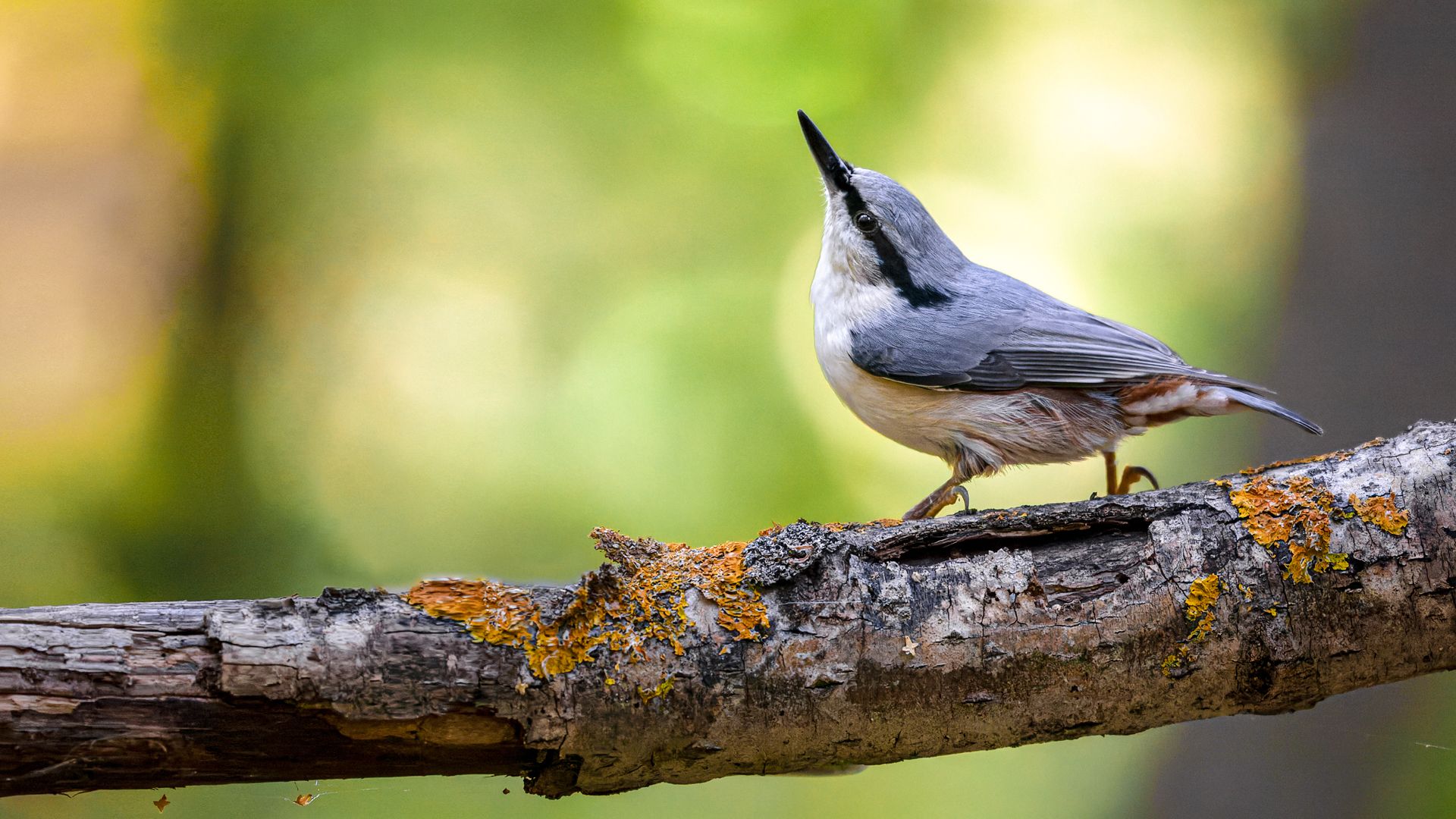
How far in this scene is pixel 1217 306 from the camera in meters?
4.03

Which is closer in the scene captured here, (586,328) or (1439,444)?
(1439,444)

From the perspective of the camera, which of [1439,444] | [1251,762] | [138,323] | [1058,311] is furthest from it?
[138,323]

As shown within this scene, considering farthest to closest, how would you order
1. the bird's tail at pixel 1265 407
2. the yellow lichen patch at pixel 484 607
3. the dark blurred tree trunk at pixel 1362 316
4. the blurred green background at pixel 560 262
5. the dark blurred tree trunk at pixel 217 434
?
the blurred green background at pixel 560 262 < the dark blurred tree trunk at pixel 217 434 < the dark blurred tree trunk at pixel 1362 316 < the bird's tail at pixel 1265 407 < the yellow lichen patch at pixel 484 607

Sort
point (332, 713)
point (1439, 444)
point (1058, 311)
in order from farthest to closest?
point (1058, 311) < point (1439, 444) < point (332, 713)

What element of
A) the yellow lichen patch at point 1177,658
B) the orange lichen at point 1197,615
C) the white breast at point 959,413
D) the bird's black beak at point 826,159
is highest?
the bird's black beak at point 826,159

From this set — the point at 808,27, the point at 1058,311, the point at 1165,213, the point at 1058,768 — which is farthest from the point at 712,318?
the point at 1058,768

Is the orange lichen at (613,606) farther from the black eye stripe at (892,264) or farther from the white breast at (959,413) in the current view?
the black eye stripe at (892,264)

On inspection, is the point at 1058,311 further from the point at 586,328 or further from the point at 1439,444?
the point at 586,328

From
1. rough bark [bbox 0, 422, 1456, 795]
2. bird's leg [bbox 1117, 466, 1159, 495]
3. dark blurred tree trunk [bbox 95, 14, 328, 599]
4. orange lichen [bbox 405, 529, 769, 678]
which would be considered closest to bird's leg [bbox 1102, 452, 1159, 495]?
bird's leg [bbox 1117, 466, 1159, 495]

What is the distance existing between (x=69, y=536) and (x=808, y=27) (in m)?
3.71

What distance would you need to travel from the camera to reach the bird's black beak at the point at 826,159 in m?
2.78

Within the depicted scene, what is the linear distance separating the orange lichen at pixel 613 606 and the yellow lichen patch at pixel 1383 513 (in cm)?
119

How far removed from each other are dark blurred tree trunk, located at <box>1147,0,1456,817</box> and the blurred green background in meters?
0.05

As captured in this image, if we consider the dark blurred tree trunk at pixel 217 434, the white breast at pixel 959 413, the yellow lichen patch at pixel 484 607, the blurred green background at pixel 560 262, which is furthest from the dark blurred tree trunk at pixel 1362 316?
the dark blurred tree trunk at pixel 217 434
